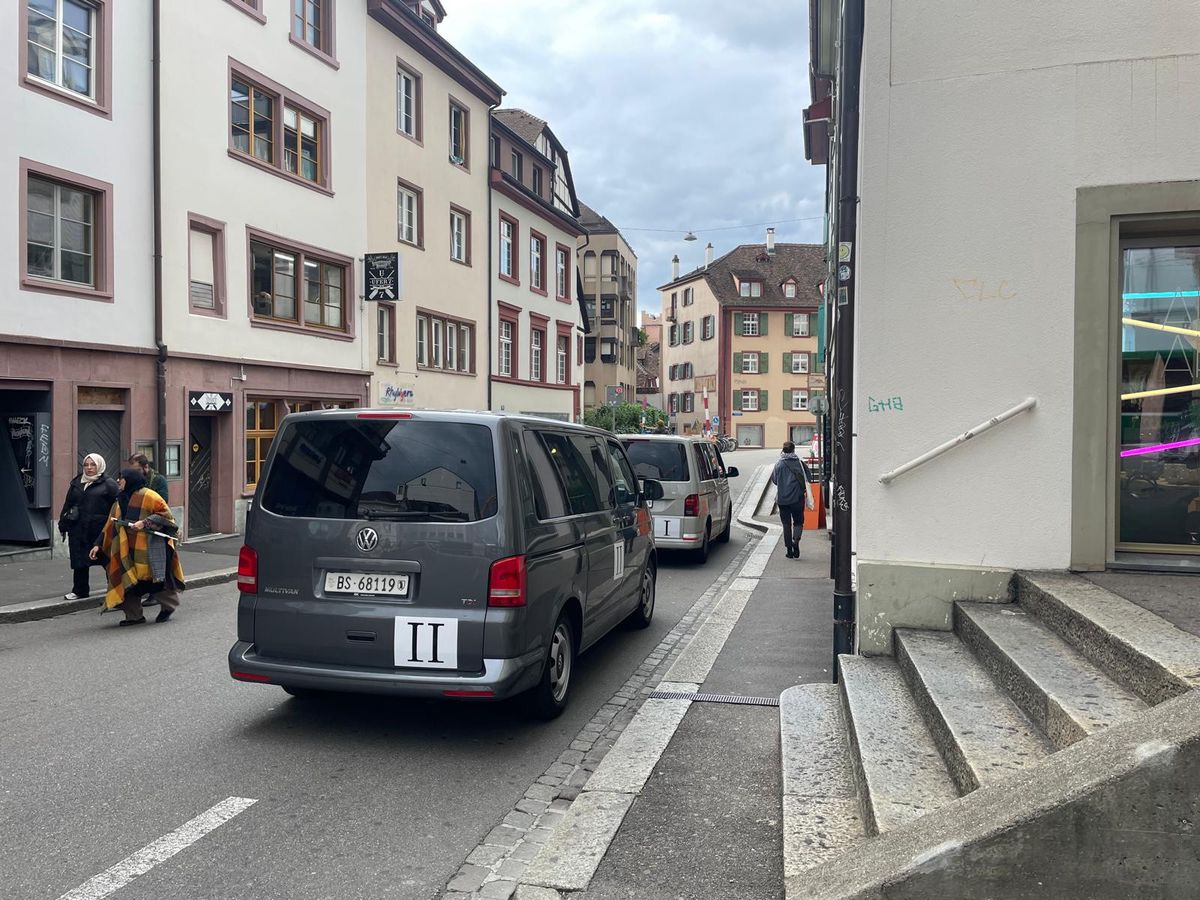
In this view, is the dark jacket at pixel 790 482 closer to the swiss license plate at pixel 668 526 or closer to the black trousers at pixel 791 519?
the black trousers at pixel 791 519

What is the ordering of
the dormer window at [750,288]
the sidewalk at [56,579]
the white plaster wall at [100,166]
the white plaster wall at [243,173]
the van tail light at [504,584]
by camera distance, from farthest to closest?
the dormer window at [750,288] → the white plaster wall at [243,173] → the white plaster wall at [100,166] → the sidewalk at [56,579] → the van tail light at [504,584]

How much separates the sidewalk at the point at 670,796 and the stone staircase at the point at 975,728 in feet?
0.76

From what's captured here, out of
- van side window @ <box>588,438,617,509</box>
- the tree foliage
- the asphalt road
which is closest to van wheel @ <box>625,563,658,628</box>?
the asphalt road

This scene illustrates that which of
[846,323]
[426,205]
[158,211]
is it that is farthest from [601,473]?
[426,205]

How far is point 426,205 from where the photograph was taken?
25.8 m

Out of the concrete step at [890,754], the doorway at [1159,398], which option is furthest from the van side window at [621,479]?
the doorway at [1159,398]

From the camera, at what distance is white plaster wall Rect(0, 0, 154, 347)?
1342 centimetres

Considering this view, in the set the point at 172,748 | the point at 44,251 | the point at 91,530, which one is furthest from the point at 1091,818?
the point at 44,251

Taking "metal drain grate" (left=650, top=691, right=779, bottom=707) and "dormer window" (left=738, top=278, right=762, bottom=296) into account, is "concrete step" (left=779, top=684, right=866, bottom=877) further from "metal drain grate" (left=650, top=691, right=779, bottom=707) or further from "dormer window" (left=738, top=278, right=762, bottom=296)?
"dormer window" (left=738, top=278, right=762, bottom=296)

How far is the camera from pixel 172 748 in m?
5.37

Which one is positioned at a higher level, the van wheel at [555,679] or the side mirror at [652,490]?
the side mirror at [652,490]

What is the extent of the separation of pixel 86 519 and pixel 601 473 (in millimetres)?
6309

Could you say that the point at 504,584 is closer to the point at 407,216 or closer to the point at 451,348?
the point at 407,216

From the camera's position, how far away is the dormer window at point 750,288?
7338cm
